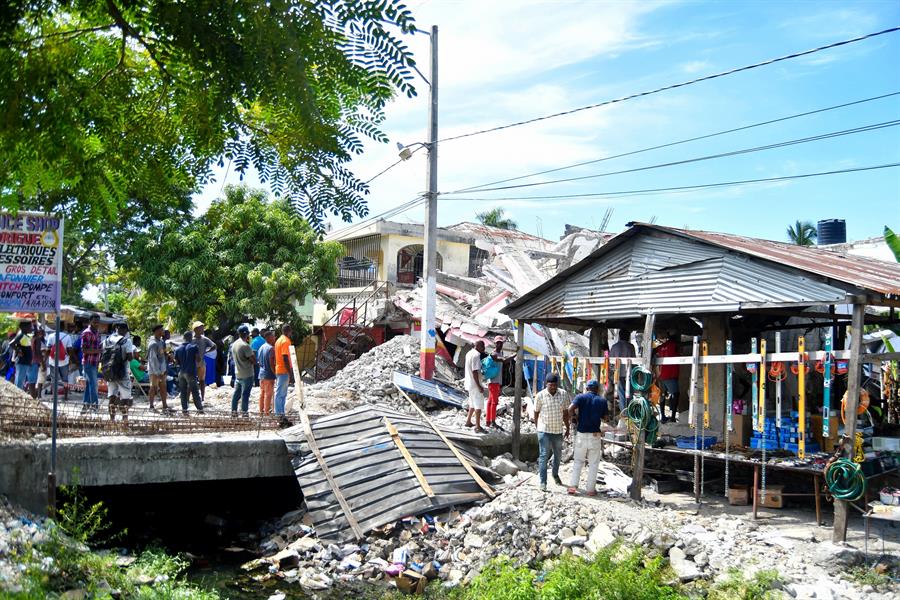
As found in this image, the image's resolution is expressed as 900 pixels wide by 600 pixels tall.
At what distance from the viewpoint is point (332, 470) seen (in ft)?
37.9

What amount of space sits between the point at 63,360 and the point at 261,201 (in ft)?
31.7

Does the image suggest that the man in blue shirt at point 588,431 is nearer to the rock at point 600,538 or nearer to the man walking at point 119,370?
the rock at point 600,538

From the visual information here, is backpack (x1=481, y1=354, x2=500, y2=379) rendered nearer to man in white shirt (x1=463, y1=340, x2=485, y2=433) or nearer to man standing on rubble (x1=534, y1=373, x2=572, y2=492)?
man in white shirt (x1=463, y1=340, x2=485, y2=433)

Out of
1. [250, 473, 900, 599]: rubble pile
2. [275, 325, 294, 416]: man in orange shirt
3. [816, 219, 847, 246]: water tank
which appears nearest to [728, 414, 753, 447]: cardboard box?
[250, 473, 900, 599]: rubble pile

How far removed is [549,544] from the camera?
9.65 meters

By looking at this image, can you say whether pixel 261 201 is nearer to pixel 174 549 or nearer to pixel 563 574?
pixel 174 549

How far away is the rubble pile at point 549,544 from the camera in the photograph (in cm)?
864

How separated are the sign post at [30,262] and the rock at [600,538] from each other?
20.8 ft

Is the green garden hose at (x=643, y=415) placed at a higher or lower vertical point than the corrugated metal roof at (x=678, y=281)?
lower

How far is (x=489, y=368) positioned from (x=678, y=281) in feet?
13.5

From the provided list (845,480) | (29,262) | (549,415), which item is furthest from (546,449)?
(29,262)

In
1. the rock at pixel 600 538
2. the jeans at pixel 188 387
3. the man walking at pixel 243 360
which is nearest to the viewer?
the rock at pixel 600 538

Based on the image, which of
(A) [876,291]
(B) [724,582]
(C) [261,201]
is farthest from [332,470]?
(C) [261,201]

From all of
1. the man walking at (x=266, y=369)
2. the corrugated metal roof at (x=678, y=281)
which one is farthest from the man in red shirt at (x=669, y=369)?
the man walking at (x=266, y=369)
